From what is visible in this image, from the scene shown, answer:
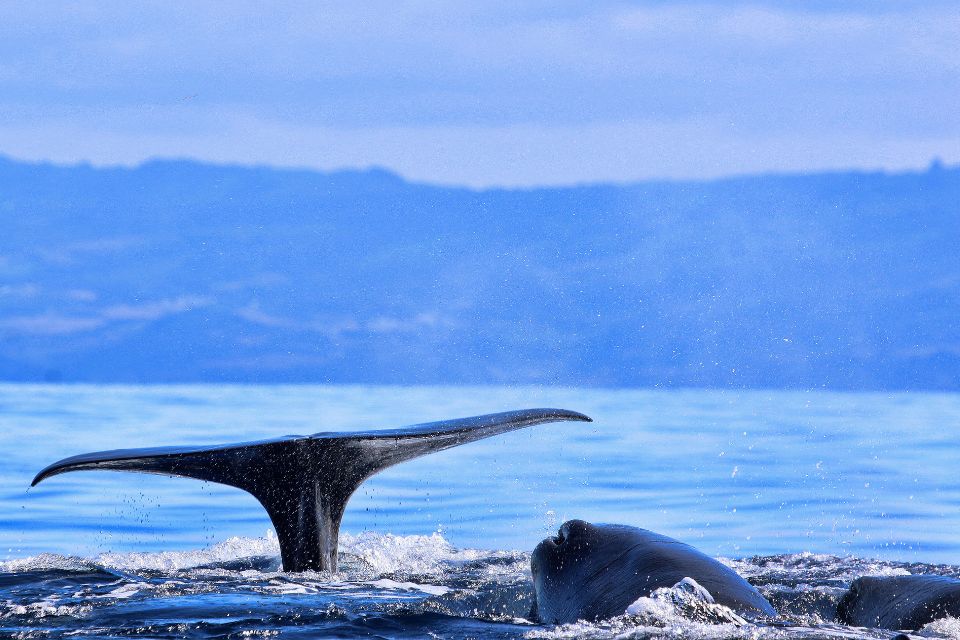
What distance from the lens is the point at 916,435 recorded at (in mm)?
A: 31438

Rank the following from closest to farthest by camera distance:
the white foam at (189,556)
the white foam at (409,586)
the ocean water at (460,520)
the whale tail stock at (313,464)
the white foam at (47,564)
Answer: the ocean water at (460,520) → the whale tail stock at (313,464) → the white foam at (409,586) → the white foam at (47,564) → the white foam at (189,556)

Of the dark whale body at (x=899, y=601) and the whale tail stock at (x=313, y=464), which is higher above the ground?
the whale tail stock at (x=313, y=464)

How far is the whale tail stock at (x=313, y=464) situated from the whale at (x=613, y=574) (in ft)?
3.79

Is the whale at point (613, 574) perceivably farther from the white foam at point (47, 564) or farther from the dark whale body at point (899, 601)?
the white foam at point (47, 564)

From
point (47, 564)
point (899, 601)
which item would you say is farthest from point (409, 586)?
point (899, 601)

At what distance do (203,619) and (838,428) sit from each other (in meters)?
28.5

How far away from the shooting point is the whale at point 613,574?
7.28 metres

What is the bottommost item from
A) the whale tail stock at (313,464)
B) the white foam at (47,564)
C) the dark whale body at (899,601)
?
the dark whale body at (899,601)

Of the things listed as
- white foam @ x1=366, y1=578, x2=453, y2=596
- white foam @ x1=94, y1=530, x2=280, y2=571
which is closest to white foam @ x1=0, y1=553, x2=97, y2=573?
Answer: white foam @ x1=94, y1=530, x2=280, y2=571

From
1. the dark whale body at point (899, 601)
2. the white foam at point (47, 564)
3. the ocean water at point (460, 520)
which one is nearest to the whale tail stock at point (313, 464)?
the ocean water at point (460, 520)

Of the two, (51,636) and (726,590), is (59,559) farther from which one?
(726,590)

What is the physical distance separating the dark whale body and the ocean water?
0.17 m

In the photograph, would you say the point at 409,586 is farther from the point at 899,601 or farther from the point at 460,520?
the point at 460,520

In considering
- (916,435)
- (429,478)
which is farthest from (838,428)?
(429,478)
